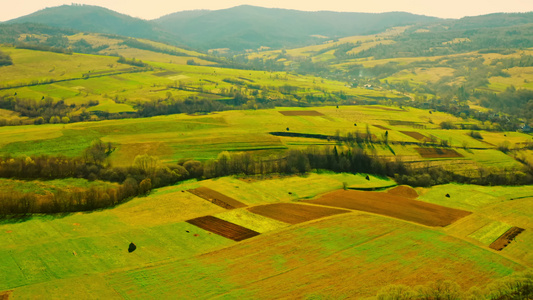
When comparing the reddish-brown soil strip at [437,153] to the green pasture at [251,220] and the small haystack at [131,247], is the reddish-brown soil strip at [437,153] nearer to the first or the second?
the green pasture at [251,220]

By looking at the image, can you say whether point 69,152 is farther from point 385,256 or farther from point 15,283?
point 385,256

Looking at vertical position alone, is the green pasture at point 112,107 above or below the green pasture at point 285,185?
above

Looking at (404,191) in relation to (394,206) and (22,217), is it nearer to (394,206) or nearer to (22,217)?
(394,206)

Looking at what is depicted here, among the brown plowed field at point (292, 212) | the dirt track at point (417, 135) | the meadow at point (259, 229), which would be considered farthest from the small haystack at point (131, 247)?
the dirt track at point (417, 135)

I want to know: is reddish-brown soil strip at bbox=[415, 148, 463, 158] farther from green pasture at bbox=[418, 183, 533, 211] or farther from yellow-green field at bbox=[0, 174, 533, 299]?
yellow-green field at bbox=[0, 174, 533, 299]

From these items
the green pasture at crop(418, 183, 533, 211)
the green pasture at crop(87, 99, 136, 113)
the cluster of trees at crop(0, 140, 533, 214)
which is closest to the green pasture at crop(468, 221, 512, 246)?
the green pasture at crop(418, 183, 533, 211)

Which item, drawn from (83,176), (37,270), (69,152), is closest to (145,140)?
(69,152)
